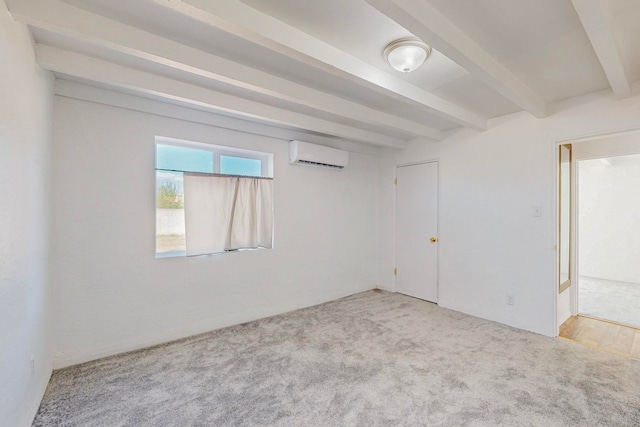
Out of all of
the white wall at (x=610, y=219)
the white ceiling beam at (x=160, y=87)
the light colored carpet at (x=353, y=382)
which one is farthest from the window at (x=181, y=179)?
the white wall at (x=610, y=219)

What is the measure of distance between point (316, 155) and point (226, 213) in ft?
4.50

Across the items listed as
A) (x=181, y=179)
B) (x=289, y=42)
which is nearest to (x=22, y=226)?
(x=181, y=179)

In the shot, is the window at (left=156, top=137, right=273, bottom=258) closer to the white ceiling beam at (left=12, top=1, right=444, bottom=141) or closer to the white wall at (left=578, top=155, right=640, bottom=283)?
the white ceiling beam at (left=12, top=1, right=444, bottom=141)

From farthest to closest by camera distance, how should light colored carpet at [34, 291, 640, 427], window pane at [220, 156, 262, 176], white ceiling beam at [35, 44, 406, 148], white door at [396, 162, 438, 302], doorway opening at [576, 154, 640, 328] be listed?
1. doorway opening at [576, 154, 640, 328]
2. white door at [396, 162, 438, 302]
3. window pane at [220, 156, 262, 176]
4. white ceiling beam at [35, 44, 406, 148]
5. light colored carpet at [34, 291, 640, 427]

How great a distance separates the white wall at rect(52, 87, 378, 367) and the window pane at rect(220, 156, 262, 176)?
0.65 ft

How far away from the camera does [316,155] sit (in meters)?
3.74

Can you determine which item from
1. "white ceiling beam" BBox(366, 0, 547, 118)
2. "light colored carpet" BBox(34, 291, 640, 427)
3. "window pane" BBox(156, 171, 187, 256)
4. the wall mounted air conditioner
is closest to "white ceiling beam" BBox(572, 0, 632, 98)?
"white ceiling beam" BBox(366, 0, 547, 118)

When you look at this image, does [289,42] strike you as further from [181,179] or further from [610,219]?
[610,219]

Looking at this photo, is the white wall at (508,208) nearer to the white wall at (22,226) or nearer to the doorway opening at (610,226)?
the doorway opening at (610,226)

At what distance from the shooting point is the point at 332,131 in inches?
136

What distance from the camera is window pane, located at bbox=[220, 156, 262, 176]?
3297 millimetres

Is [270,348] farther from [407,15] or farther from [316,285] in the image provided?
[407,15]

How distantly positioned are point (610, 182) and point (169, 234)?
738 cm

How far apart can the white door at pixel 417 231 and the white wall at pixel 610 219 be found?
3.67 meters
